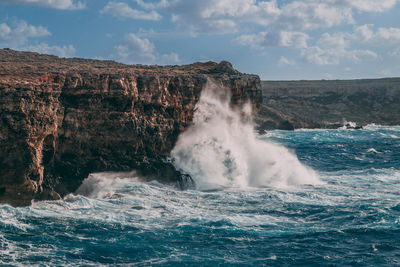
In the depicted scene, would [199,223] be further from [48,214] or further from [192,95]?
[192,95]

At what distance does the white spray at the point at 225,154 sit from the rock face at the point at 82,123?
0.83 meters

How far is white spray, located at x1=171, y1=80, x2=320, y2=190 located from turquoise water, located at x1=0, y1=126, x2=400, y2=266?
64.7 inches

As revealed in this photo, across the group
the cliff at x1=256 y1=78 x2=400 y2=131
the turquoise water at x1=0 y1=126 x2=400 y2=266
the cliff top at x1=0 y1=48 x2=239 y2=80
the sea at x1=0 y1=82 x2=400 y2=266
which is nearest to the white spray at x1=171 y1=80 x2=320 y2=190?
the sea at x1=0 y1=82 x2=400 y2=266

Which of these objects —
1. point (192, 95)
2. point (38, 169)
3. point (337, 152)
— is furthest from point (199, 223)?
point (337, 152)

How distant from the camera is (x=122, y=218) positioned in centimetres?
1823

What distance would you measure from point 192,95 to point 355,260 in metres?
16.3

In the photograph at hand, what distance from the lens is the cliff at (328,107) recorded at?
78.7 m

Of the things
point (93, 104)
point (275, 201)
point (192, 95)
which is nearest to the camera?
point (275, 201)

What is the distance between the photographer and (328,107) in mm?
96875

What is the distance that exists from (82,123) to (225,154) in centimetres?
937

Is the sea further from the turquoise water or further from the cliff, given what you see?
the cliff

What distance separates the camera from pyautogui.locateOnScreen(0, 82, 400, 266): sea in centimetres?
1445

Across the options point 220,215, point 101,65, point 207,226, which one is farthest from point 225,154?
point 207,226

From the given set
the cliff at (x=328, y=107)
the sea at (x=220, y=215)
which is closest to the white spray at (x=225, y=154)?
the sea at (x=220, y=215)
